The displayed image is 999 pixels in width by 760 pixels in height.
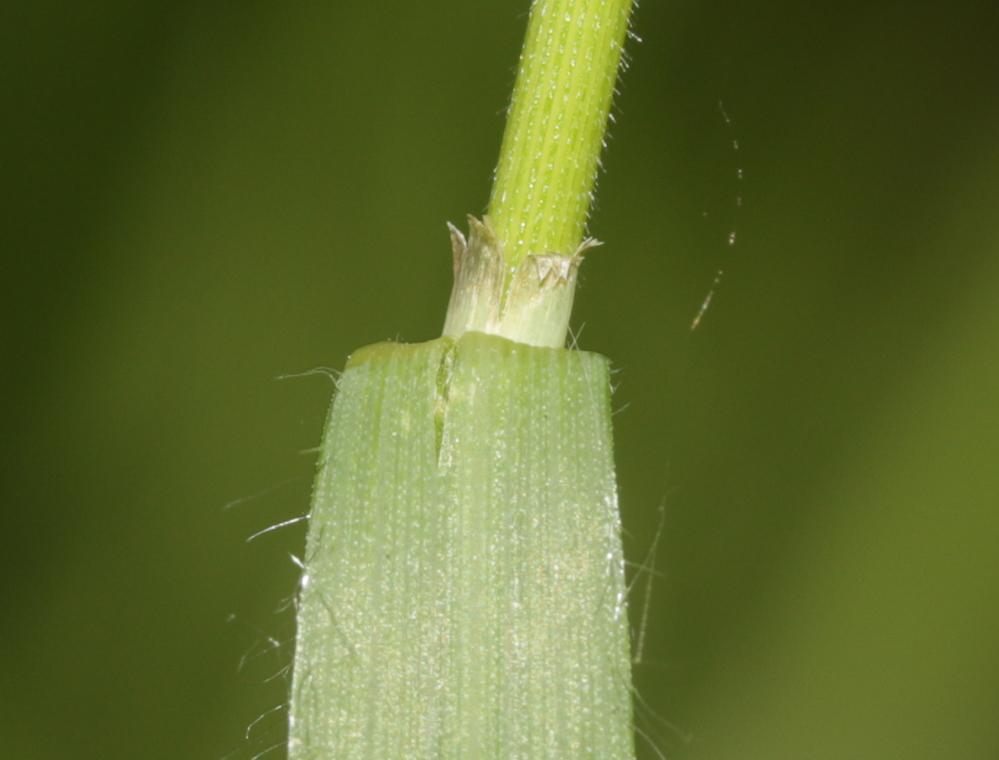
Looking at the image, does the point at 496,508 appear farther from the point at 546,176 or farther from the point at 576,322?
the point at 576,322

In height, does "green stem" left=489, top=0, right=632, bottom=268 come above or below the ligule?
above

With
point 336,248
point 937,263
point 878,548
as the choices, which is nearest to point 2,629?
point 336,248

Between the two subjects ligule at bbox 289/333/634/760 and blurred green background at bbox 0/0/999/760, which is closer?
ligule at bbox 289/333/634/760

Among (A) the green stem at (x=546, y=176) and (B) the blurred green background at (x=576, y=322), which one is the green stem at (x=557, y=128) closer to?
(A) the green stem at (x=546, y=176)

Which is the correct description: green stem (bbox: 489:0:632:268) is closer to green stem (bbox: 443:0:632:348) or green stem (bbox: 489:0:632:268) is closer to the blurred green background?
green stem (bbox: 443:0:632:348)

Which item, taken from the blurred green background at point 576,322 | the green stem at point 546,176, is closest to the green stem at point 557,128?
the green stem at point 546,176

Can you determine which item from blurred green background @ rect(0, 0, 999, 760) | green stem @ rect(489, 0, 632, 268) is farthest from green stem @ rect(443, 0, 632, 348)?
blurred green background @ rect(0, 0, 999, 760)

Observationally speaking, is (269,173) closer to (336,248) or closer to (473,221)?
(336,248)
